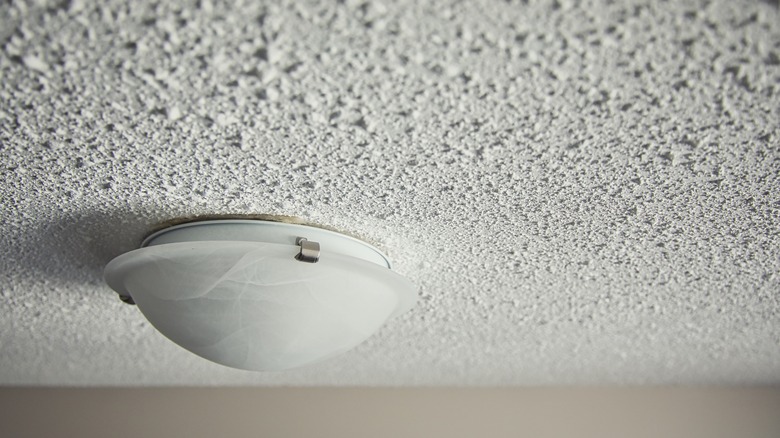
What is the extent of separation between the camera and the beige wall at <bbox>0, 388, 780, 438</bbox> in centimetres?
167

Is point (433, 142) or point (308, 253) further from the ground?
point (433, 142)

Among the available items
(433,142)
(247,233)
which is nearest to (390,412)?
(247,233)

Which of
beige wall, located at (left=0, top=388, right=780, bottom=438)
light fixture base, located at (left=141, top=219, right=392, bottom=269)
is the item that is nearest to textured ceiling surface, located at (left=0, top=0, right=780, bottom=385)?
light fixture base, located at (left=141, top=219, right=392, bottom=269)

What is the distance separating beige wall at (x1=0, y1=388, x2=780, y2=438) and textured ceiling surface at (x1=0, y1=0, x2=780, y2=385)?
26.2 inches

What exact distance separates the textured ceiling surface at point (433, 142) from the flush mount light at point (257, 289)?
0.14ft

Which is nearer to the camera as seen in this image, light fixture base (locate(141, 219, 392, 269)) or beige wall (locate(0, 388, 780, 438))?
light fixture base (locate(141, 219, 392, 269))

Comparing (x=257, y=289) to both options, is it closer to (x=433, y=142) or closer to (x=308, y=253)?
(x=308, y=253)

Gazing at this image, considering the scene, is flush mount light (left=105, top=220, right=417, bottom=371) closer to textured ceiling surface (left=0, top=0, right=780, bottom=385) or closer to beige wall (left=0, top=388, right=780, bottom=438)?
textured ceiling surface (left=0, top=0, right=780, bottom=385)

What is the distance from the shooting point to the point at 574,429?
1705mm

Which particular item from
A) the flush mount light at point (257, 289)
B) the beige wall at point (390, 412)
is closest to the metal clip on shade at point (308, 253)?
the flush mount light at point (257, 289)

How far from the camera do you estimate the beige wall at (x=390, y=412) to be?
1668 mm

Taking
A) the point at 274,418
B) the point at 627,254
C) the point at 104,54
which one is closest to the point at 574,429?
the point at 274,418

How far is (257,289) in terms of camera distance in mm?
742

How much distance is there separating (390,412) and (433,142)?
1293 mm
